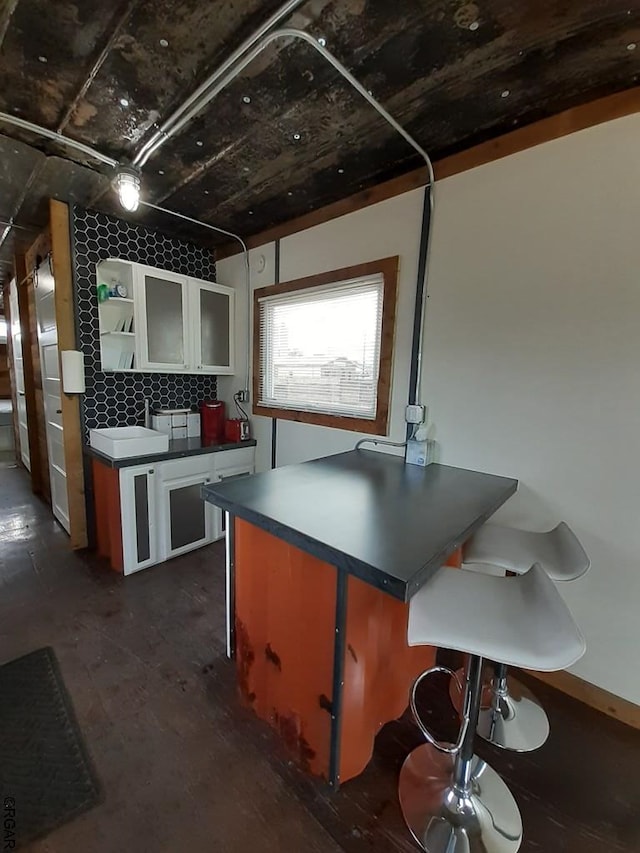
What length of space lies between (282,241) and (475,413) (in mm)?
1895

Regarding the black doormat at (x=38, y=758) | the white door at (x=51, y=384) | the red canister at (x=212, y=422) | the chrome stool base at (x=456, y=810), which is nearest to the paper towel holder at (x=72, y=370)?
the white door at (x=51, y=384)

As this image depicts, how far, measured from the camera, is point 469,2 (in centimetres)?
105

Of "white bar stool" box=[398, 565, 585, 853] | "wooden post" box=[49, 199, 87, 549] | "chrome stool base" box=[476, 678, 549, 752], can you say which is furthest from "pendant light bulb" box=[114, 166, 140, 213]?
"chrome stool base" box=[476, 678, 549, 752]

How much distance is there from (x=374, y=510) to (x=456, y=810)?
3.08 feet

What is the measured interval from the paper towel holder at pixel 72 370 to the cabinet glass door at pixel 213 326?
2.62ft

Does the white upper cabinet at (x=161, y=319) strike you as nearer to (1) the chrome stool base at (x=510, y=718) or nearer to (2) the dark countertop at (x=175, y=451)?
(2) the dark countertop at (x=175, y=451)

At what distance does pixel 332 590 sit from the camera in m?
1.12

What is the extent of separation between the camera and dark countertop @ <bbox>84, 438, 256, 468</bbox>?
7.49 feet

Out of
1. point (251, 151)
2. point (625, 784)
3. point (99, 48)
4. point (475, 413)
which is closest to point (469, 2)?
point (251, 151)

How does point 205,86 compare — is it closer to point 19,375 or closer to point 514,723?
point 514,723

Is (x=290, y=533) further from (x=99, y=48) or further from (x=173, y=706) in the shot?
(x=99, y=48)

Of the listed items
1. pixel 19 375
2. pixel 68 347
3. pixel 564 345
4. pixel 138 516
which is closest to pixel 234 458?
pixel 138 516

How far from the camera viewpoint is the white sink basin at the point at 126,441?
2.27 m

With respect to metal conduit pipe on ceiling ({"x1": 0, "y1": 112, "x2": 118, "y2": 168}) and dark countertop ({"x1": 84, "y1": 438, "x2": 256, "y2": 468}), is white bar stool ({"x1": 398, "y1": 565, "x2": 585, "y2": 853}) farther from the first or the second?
metal conduit pipe on ceiling ({"x1": 0, "y1": 112, "x2": 118, "y2": 168})
